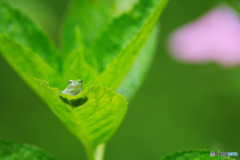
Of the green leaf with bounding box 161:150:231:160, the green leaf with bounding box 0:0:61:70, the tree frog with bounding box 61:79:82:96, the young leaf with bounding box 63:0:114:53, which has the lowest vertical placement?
the green leaf with bounding box 161:150:231:160

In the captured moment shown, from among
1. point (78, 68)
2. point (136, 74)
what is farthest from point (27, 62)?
point (136, 74)

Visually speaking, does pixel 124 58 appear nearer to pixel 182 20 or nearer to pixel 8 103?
pixel 8 103

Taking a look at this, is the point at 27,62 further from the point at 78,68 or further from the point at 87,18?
the point at 87,18

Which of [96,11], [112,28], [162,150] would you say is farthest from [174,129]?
[112,28]

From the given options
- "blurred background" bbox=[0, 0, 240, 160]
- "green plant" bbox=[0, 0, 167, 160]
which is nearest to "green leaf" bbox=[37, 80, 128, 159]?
"green plant" bbox=[0, 0, 167, 160]

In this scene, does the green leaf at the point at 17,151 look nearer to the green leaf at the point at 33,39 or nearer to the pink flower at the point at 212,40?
the green leaf at the point at 33,39

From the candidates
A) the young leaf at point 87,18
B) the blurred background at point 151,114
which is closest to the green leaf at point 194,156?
the young leaf at point 87,18

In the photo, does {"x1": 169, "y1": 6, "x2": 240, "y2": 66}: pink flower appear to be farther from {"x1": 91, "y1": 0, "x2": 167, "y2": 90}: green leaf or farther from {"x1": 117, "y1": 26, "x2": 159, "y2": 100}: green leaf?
{"x1": 91, "y1": 0, "x2": 167, "y2": 90}: green leaf
